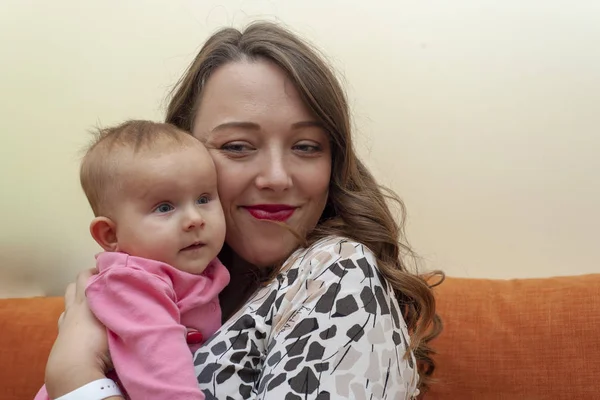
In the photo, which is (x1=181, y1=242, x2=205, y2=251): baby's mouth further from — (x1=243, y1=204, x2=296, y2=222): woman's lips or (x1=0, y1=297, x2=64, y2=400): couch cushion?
(x1=0, y1=297, x2=64, y2=400): couch cushion

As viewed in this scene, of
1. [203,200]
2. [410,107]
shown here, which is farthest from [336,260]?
[410,107]

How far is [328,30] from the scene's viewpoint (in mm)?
A: 2191

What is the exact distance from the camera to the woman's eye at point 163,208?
3.86 ft

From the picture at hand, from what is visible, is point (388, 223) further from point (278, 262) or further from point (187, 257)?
point (187, 257)

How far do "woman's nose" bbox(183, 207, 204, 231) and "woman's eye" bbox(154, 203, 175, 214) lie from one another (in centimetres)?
3

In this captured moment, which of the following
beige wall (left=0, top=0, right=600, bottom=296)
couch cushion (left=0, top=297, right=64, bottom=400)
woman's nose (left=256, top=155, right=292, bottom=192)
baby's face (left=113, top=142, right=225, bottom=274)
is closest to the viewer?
baby's face (left=113, top=142, right=225, bottom=274)

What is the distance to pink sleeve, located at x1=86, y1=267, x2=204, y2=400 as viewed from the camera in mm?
1019

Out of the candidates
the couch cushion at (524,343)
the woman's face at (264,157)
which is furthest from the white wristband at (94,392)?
the couch cushion at (524,343)

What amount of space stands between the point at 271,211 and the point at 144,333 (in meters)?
0.39

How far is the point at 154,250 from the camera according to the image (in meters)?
1.15

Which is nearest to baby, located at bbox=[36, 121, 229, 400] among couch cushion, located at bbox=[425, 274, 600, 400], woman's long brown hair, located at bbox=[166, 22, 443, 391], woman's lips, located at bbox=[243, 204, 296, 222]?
woman's lips, located at bbox=[243, 204, 296, 222]

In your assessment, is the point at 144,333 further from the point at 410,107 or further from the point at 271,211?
the point at 410,107

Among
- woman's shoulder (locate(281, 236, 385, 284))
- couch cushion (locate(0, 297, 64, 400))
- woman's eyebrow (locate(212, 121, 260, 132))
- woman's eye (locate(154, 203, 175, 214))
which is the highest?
woman's eyebrow (locate(212, 121, 260, 132))

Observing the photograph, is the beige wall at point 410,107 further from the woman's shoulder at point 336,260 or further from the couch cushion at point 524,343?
the woman's shoulder at point 336,260
